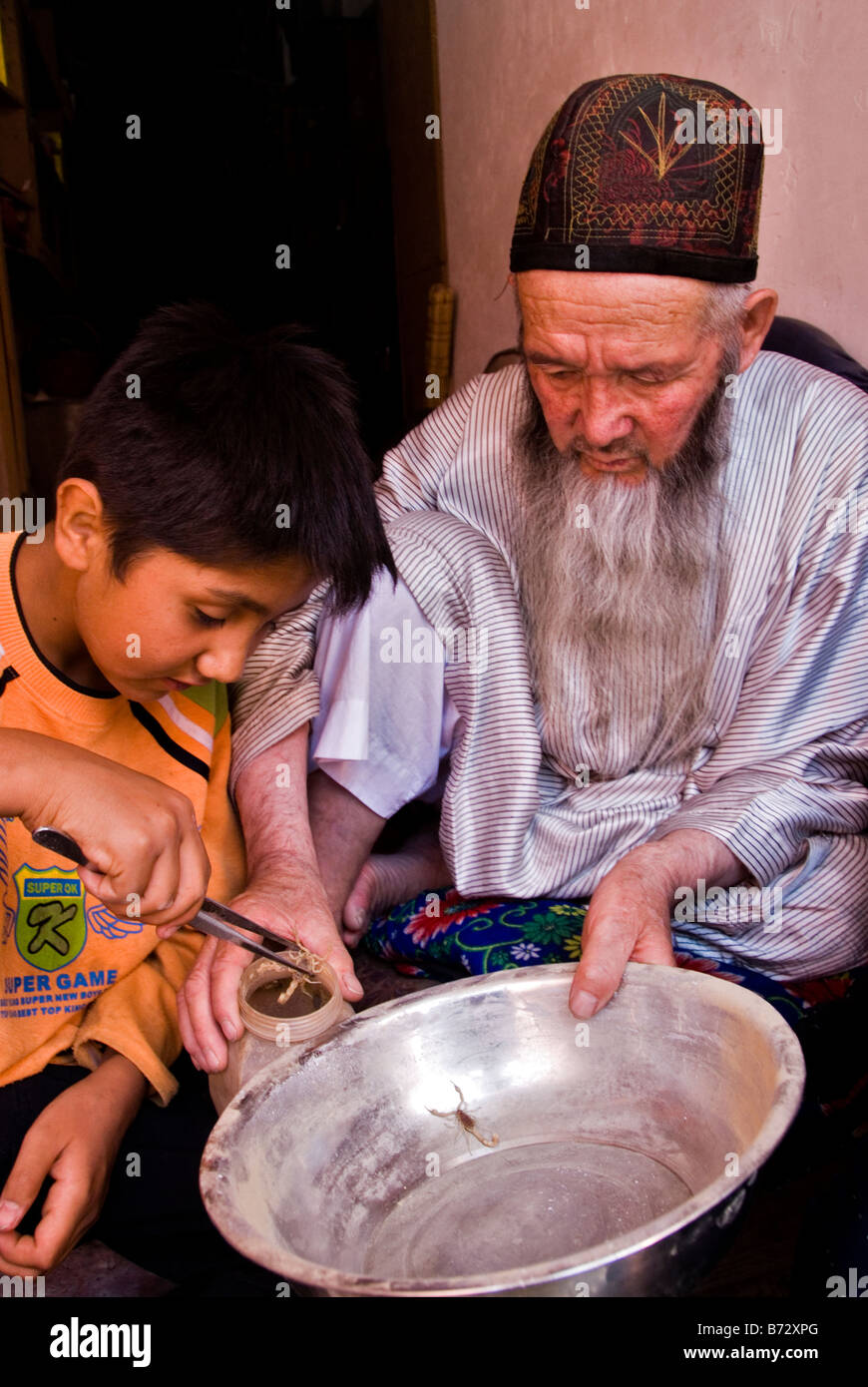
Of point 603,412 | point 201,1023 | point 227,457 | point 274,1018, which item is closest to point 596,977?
point 274,1018

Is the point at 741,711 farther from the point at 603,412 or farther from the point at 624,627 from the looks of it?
the point at 603,412

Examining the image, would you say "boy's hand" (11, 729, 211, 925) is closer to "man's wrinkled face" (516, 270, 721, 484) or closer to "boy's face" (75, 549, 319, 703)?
"boy's face" (75, 549, 319, 703)

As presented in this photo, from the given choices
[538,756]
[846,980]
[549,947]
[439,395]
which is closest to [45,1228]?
[549,947]

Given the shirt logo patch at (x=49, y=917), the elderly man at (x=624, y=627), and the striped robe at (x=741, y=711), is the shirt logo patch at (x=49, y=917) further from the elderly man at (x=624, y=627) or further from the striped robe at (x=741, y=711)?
the striped robe at (x=741, y=711)

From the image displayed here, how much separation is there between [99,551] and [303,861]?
0.55 metres

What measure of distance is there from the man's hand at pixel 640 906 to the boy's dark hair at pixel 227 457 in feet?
1.58

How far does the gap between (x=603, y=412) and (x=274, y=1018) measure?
910mm

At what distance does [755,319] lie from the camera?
5.66 ft

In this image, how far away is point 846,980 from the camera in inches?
67.8

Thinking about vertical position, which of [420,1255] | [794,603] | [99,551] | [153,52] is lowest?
[420,1255]

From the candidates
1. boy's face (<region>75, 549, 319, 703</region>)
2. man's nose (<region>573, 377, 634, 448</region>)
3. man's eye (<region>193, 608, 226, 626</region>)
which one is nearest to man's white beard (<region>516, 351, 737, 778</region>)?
man's nose (<region>573, 377, 634, 448</region>)

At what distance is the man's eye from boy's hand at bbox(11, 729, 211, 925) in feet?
0.78

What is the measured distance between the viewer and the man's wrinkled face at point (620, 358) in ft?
5.29

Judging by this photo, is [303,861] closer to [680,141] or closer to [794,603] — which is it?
[794,603]
